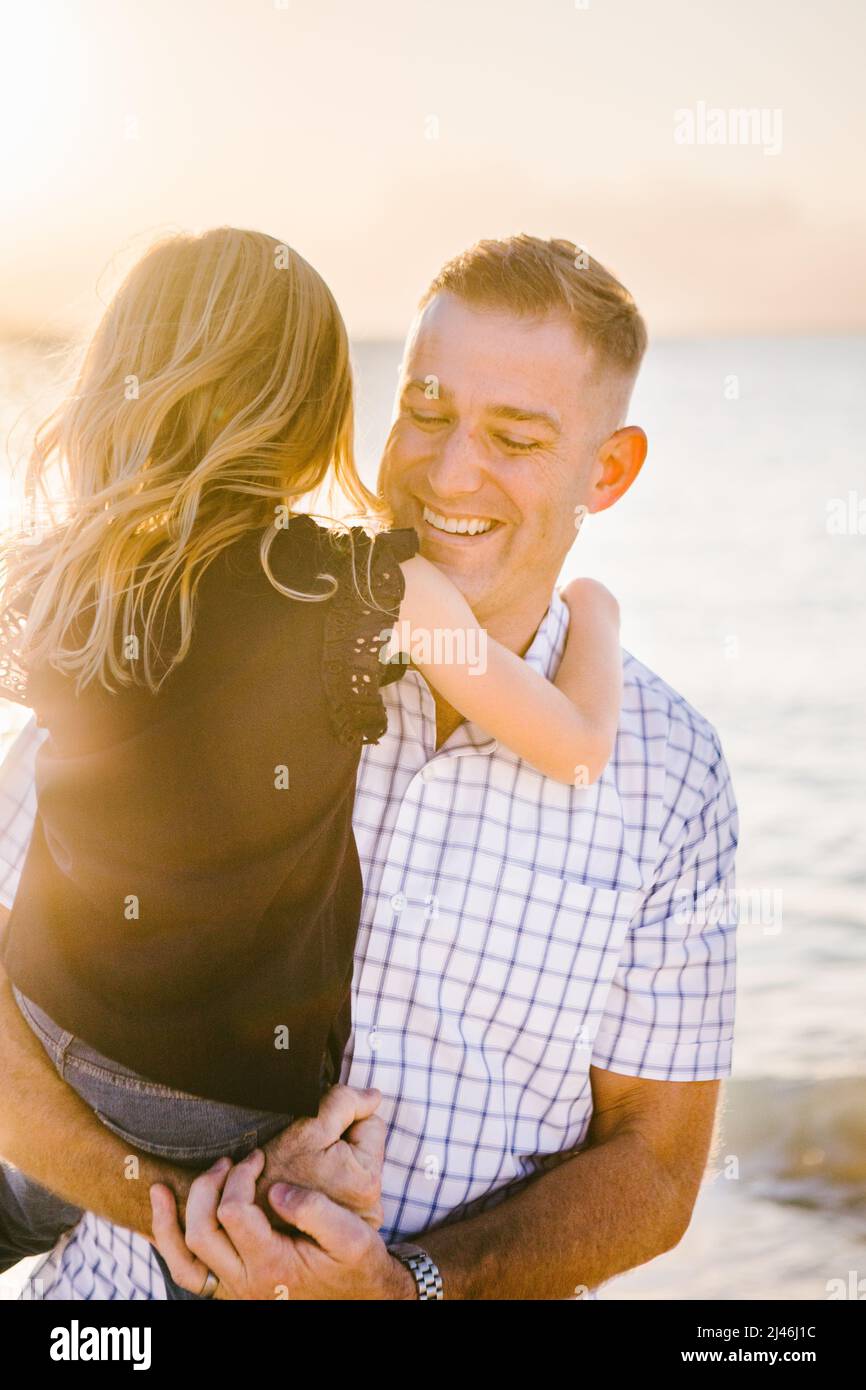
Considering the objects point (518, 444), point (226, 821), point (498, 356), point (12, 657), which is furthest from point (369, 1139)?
point (498, 356)

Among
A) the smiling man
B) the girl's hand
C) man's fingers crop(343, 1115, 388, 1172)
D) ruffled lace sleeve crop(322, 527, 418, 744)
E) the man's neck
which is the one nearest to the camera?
ruffled lace sleeve crop(322, 527, 418, 744)

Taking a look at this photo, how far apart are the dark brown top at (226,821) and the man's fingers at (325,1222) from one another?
5.0 inches

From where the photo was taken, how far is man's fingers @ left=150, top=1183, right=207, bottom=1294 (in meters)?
1.92

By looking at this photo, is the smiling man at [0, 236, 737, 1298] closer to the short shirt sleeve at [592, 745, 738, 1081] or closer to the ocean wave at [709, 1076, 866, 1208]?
the short shirt sleeve at [592, 745, 738, 1081]

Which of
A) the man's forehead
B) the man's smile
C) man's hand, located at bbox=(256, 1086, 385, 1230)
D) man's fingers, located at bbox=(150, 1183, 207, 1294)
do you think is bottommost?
man's fingers, located at bbox=(150, 1183, 207, 1294)

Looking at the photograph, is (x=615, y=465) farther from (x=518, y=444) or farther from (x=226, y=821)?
(x=226, y=821)

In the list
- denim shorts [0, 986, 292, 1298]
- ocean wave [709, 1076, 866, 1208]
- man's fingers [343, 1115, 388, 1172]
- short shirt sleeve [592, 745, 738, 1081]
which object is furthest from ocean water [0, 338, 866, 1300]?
denim shorts [0, 986, 292, 1298]

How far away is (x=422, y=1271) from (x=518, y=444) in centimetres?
129

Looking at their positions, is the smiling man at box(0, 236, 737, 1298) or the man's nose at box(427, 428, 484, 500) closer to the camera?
the smiling man at box(0, 236, 737, 1298)

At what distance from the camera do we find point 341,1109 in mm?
1969

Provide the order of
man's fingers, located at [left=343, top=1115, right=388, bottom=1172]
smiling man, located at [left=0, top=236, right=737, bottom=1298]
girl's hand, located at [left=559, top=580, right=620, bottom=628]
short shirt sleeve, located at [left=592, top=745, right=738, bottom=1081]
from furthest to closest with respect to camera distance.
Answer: girl's hand, located at [left=559, top=580, right=620, bottom=628]
short shirt sleeve, located at [left=592, top=745, right=738, bottom=1081]
smiling man, located at [left=0, top=236, right=737, bottom=1298]
man's fingers, located at [left=343, top=1115, right=388, bottom=1172]

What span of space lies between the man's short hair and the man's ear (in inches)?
5.4
